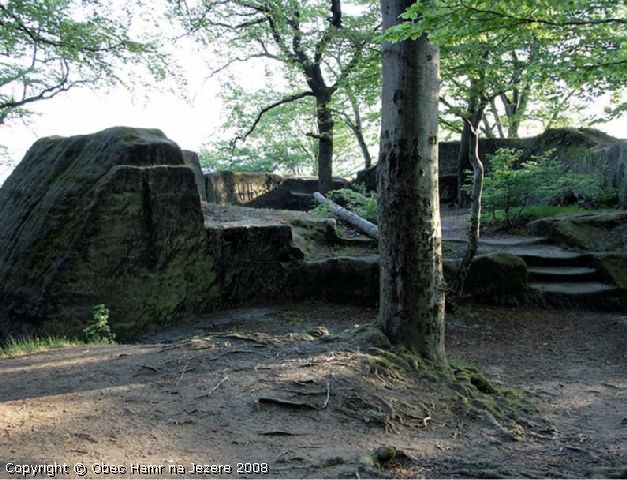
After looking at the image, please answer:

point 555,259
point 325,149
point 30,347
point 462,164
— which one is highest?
point 325,149

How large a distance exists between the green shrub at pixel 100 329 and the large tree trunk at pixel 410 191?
3546 mm

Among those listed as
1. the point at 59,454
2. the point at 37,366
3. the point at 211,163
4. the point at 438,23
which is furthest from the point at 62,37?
the point at 211,163

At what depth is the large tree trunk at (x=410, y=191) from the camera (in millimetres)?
4754

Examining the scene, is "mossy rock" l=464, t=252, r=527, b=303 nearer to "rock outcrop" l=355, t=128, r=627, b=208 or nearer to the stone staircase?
the stone staircase

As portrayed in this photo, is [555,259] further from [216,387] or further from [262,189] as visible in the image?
[262,189]

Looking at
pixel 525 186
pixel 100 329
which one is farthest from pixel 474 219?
pixel 525 186

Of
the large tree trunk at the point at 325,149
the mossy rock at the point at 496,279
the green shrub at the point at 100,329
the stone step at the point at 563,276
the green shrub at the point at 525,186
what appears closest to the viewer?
the green shrub at the point at 100,329

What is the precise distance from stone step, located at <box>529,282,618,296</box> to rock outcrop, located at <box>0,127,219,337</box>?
5.18m

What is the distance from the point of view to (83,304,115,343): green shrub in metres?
6.47

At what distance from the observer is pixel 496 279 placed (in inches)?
340

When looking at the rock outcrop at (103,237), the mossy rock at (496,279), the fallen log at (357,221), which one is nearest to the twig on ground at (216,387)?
the rock outcrop at (103,237)

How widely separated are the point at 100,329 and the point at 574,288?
7.02 metres

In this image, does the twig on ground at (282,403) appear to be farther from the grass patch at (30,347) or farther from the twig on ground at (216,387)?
the grass patch at (30,347)

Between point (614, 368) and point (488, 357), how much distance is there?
4.64 feet
